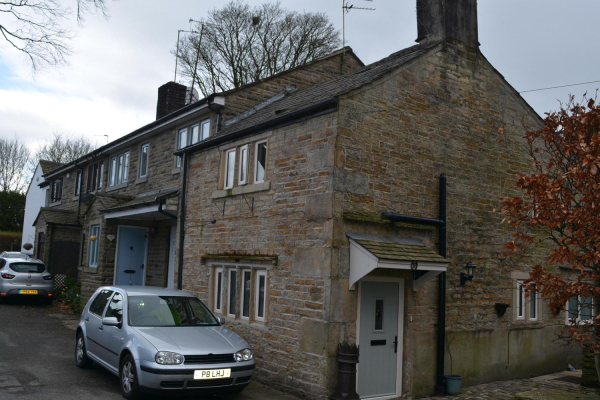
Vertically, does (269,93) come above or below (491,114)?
above

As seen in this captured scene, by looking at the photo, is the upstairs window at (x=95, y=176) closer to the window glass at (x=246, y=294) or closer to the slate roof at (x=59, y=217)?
the slate roof at (x=59, y=217)

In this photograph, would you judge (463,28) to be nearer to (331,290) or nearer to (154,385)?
(331,290)

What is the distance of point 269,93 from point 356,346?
9.54m

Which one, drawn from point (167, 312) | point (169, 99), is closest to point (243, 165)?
point (167, 312)

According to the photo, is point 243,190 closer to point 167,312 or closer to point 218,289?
point 218,289

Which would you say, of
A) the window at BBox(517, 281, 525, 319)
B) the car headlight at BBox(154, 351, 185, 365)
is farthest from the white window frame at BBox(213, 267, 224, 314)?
the window at BBox(517, 281, 525, 319)

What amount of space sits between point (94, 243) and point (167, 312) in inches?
403

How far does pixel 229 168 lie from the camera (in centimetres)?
1144

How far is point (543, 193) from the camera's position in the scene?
607 cm

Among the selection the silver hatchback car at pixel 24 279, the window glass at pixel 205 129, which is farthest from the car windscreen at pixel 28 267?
the window glass at pixel 205 129

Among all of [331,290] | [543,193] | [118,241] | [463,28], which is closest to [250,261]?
[331,290]

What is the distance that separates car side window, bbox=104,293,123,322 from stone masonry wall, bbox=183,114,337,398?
2431 millimetres

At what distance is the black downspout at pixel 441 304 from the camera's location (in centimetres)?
966

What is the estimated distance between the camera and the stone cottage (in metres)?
8.69
